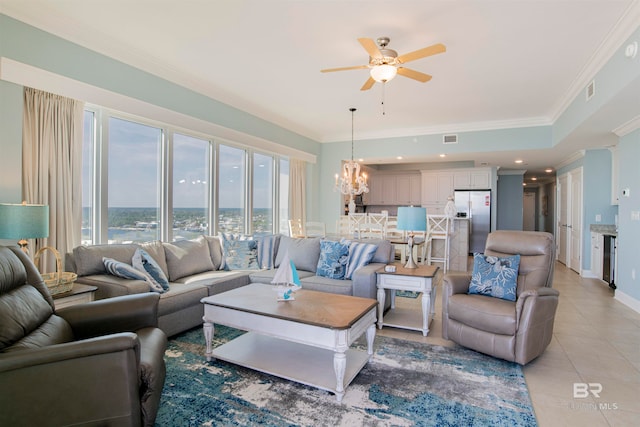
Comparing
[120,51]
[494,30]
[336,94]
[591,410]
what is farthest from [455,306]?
[120,51]

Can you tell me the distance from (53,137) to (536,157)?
313 inches

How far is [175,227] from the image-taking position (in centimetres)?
478

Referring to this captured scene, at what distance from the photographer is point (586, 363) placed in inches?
111

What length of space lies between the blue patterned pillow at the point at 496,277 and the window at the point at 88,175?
4.03 metres

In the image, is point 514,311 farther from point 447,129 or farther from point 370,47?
point 447,129

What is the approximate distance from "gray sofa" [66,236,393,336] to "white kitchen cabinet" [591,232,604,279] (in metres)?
4.44

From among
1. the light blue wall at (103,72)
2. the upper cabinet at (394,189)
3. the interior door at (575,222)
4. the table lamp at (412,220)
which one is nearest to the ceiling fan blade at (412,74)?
the table lamp at (412,220)

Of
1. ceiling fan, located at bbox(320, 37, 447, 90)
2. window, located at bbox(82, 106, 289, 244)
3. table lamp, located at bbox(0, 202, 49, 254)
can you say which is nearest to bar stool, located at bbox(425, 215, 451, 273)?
window, located at bbox(82, 106, 289, 244)

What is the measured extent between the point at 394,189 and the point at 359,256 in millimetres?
6533

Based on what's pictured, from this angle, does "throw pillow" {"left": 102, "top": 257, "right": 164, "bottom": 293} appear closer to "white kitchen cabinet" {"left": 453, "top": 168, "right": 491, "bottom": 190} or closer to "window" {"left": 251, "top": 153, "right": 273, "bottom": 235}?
"window" {"left": 251, "top": 153, "right": 273, "bottom": 235}

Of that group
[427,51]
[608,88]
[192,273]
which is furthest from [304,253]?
[608,88]

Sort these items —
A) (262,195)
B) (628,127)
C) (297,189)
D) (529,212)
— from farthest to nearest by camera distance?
(529,212)
(297,189)
(262,195)
(628,127)

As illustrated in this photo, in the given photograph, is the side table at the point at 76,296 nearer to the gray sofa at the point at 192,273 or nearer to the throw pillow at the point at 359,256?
the gray sofa at the point at 192,273

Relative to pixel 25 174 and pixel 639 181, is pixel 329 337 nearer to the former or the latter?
pixel 25 174
